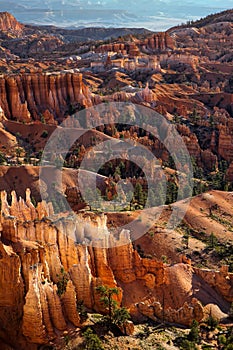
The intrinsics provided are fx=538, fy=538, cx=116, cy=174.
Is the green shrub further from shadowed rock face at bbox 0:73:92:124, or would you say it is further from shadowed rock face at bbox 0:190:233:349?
shadowed rock face at bbox 0:73:92:124

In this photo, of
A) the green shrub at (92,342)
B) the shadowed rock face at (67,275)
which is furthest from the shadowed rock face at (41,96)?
the green shrub at (92,342)

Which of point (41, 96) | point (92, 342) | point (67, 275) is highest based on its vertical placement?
point (41, 96)

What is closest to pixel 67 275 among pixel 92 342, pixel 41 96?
pixel 92 342

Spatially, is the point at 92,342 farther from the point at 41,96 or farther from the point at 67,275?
the point at 41,96

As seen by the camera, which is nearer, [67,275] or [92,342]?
[92,342]

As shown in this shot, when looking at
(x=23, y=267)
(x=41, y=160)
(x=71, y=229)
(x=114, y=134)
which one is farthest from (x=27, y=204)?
(x=114, y=134)

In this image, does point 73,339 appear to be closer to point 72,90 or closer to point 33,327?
point 33,327

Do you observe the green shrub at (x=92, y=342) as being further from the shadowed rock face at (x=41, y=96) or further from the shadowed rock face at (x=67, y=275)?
the shadowed rock face at (x=41, y=96)

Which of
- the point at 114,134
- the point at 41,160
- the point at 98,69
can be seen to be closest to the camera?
the point at 41,160

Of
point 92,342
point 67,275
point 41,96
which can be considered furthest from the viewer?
point 41,96
